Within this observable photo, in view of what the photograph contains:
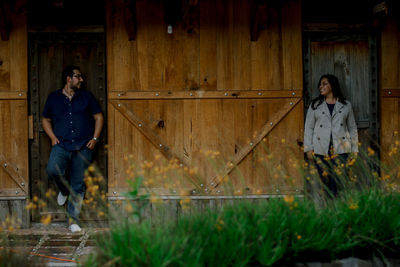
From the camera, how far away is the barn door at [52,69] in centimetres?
790

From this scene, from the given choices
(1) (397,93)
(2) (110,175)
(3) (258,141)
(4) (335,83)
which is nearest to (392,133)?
(1) (397,93)

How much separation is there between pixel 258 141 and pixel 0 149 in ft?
12.5

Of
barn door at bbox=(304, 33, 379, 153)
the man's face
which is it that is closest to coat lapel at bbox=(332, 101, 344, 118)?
barn door at bbox=(304, 33, 379, 153)

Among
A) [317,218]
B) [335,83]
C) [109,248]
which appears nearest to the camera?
[109,248]

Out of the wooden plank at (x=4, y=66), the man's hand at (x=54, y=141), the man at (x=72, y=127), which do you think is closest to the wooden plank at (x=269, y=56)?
the man at (x=72, y=127)

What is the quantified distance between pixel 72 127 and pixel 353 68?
4310 millimetres

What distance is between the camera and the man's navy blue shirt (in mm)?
7613

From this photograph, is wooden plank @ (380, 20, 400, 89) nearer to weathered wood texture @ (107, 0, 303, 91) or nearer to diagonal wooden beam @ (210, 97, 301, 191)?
weathered wood texture @ (107, 0, 303, 91)

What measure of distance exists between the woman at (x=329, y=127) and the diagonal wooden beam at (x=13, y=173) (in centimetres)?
418

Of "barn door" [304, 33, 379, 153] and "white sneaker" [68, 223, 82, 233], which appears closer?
"white sneaker" [68, 223, 82, 233]

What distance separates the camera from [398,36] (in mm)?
8047

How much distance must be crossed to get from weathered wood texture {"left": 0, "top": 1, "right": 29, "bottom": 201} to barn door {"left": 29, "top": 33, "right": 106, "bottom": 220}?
0.45ft

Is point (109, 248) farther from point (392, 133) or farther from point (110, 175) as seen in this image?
point (392, 133)

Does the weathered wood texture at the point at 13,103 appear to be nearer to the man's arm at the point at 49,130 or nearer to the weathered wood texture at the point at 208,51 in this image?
the man's arm at the point at 49,130
